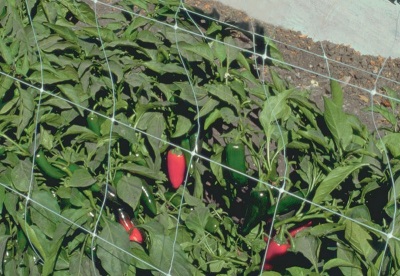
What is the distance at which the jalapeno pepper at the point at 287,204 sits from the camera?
1.79 meters

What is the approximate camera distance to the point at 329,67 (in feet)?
12.5

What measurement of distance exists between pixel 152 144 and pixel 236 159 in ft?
0.77

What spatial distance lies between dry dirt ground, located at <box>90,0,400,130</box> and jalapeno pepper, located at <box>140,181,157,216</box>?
1.38 metres

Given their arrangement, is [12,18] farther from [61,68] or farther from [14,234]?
[14,234]

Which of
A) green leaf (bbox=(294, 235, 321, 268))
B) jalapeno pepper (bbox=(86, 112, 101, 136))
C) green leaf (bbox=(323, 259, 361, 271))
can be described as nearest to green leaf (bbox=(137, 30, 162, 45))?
jalapeno pepper (bbox=(86, 112, 101, 136))

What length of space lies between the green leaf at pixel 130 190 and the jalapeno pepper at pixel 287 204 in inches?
12.8

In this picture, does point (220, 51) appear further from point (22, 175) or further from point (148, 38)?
point (22, 175)

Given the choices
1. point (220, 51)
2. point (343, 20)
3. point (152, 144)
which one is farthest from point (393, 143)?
point (343, 20)

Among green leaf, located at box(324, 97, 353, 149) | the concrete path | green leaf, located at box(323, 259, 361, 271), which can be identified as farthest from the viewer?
the concrete path

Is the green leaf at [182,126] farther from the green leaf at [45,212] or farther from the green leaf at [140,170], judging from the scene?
the green leaf at [45,212]

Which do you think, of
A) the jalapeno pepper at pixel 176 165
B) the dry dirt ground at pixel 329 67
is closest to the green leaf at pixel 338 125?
the jalapeno pepper at pixel 176 165

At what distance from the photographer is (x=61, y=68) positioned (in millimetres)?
2137

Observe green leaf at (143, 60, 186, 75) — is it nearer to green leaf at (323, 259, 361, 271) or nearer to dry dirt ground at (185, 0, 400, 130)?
green leaf at (323, 259, 361, 271)

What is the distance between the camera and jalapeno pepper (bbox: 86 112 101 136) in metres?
2.07
